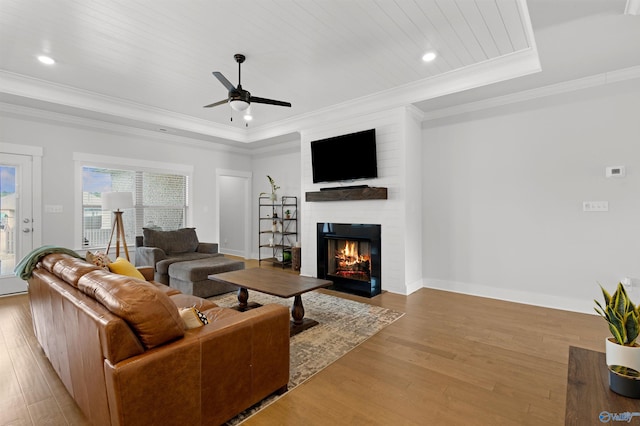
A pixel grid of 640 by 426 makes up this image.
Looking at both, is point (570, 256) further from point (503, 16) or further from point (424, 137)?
point (503, 16)

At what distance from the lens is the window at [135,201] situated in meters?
5.22

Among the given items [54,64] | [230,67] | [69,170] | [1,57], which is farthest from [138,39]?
[69,170]

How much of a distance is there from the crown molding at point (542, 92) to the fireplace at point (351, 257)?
6.57 ft

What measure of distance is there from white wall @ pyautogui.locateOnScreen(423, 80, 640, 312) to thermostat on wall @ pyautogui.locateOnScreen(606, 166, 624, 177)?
60 millimetres

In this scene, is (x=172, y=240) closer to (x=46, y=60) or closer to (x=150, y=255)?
(x=150, y=255)

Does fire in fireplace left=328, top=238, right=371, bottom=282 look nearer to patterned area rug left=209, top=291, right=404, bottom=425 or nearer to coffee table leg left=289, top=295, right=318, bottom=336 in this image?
patterned area rug left=209, top=291, right=404, bottom=425

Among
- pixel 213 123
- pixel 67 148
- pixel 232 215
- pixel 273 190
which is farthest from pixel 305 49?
pixel 232 215

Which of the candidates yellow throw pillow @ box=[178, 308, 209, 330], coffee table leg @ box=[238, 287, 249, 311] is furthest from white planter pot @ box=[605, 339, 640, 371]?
coffee table leg @ box=[238, 287, 249, 311]

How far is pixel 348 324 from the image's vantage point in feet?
11.0

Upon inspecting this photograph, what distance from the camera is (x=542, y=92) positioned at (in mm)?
3916

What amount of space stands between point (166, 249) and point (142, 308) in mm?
3976

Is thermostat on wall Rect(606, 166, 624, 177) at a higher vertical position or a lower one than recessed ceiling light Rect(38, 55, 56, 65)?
lower

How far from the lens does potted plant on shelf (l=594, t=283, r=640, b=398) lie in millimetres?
1101

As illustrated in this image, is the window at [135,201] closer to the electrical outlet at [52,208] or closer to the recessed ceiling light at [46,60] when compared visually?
the electrical outlet at [52,208]
